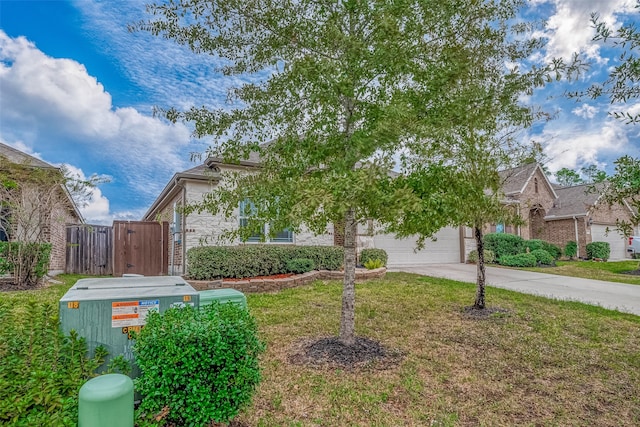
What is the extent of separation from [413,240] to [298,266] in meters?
6.75

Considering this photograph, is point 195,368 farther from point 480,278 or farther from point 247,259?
point 247,259

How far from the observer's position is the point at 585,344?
209 inches

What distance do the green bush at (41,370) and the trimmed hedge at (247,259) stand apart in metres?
6.72

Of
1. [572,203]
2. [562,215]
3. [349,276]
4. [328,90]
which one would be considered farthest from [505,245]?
[328,90]

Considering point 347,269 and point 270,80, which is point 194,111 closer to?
point 270,80

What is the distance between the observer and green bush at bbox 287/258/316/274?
10695 millimetres

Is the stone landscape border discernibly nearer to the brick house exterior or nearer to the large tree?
the brick house exterior

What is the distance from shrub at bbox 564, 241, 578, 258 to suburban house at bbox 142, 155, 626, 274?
714mm

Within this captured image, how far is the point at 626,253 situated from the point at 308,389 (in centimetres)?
2870

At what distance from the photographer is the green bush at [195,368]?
2494 mm

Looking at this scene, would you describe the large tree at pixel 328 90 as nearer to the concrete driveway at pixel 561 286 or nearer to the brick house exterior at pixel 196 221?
the brick house exterior at pixel 196 221

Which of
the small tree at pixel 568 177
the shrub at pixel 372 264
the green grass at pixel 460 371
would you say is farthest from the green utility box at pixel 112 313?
the small tree at pixel 568 177

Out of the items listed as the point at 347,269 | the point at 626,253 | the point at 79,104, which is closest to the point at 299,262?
the point at 347,269

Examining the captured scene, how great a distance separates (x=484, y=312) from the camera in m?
6.95
